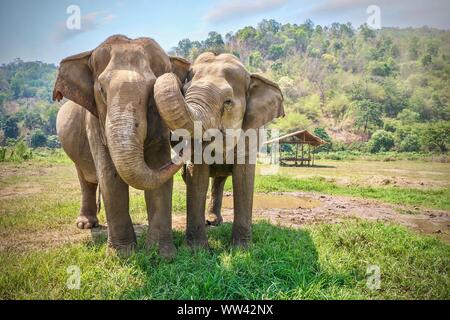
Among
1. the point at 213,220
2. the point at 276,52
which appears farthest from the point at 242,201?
the point at 276,52

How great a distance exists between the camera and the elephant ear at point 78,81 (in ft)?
15.7

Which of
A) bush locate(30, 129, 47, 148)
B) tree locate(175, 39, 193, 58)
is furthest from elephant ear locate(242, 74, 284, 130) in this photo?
tree locate(175, 39, 193, 58)

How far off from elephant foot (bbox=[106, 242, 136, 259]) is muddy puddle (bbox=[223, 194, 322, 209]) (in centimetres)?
484

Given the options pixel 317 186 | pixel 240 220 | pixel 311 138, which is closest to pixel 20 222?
pixel 240 220

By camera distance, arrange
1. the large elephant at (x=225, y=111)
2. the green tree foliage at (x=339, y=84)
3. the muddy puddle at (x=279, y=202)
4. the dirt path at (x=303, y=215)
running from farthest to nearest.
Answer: the green tree foliage at (x=339, y=84), the muddy puddle at (x=279, y=202), the dirt path at (x=303, y=215), the large elephant at (x=225, y=111)

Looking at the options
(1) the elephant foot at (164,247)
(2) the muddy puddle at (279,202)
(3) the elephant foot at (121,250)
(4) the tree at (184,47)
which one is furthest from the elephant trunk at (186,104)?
(4) the tree at (184,47)

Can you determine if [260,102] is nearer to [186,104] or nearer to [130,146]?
[186,104]

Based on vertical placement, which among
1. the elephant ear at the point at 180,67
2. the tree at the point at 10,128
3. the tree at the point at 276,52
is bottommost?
the elephant ear at the point at 180,67

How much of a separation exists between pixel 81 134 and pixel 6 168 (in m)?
13.6

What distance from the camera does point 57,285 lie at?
3.86 meters

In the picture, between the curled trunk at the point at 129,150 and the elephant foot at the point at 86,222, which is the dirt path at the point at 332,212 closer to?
the elephant foot at the point at 86,222

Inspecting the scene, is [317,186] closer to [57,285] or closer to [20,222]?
[20,222]

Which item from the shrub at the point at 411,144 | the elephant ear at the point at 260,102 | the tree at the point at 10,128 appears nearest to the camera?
the elephant ear at the point at 260,102

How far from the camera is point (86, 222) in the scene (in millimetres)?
6969
